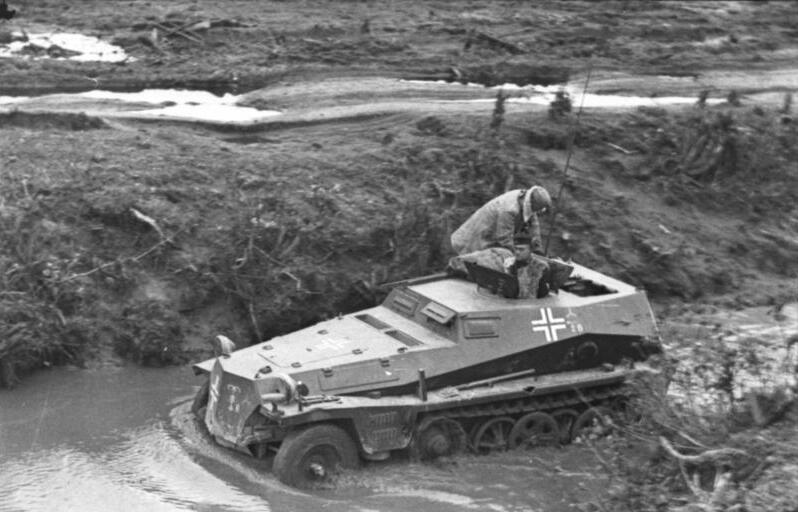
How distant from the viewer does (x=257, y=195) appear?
700 inches

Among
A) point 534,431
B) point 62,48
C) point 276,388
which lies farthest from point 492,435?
point 62,48

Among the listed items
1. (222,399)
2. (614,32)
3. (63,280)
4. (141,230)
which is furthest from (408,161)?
(614,32)

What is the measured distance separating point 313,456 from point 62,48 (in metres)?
12.7

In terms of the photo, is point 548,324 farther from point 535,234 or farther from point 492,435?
point 492,435

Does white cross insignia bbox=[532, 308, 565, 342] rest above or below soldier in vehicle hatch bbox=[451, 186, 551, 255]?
below

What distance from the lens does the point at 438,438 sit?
13.6m

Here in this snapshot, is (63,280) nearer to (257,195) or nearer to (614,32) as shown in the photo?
(257,195)

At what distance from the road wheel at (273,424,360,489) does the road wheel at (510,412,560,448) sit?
6.40 ft

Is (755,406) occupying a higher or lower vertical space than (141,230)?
lower

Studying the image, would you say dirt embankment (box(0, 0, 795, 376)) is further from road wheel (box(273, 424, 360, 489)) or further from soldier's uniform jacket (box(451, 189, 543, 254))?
road wheel (box(273, 424, 360, 489))

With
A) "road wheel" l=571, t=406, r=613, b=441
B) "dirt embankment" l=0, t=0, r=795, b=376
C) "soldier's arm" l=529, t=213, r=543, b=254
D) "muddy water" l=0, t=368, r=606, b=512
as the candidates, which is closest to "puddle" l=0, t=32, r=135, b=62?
"dirt embankment" l=0, t=0, r=795, b=376

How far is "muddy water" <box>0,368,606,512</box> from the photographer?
12539 millimetres

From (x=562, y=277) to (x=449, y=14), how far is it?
13.7 metres

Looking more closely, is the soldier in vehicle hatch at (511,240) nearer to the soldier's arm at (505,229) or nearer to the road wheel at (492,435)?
the soldier's arm at (505,229)
